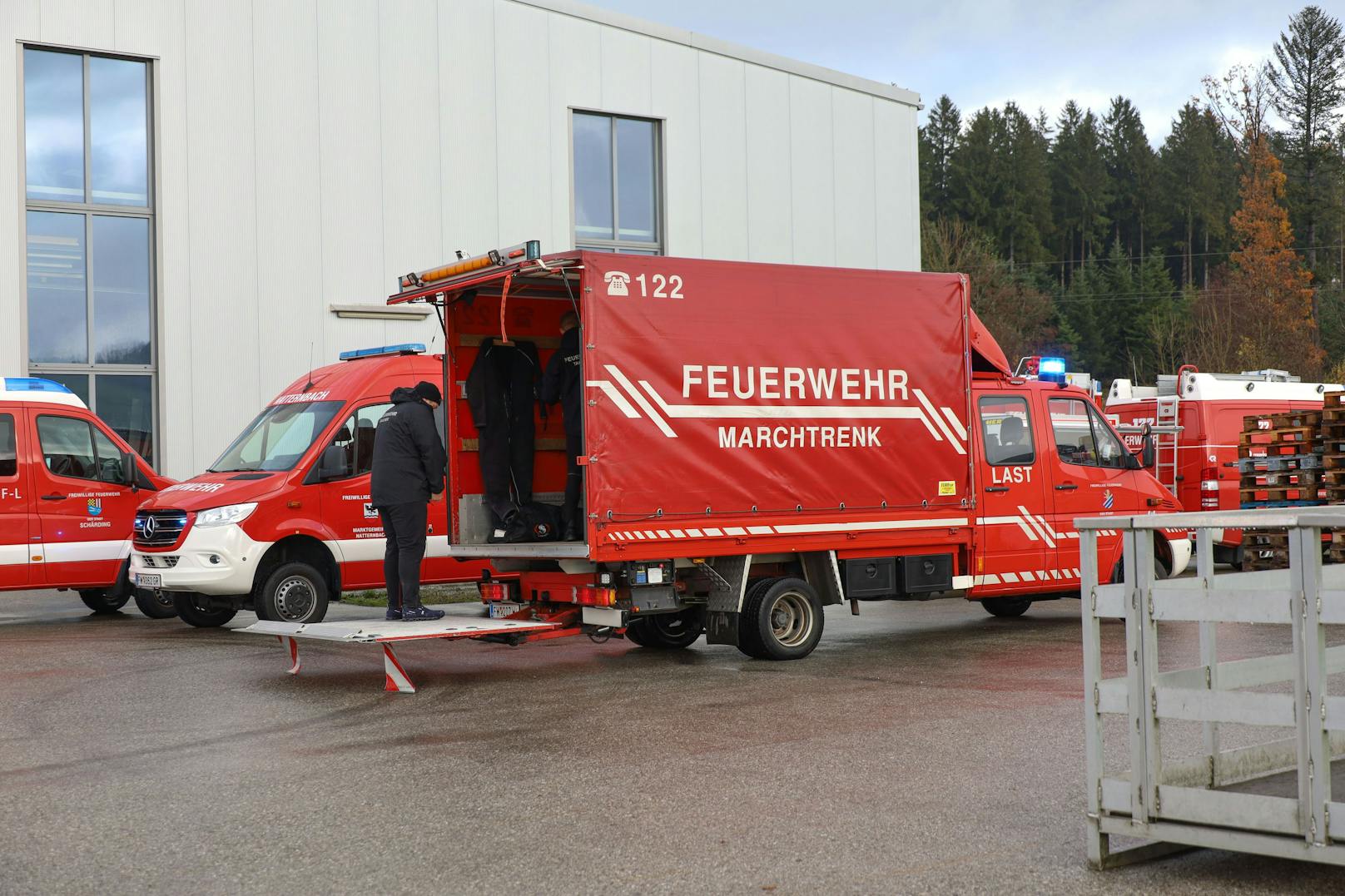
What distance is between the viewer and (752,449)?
10430 mm

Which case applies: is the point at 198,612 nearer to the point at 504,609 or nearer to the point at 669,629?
the point at 504,609

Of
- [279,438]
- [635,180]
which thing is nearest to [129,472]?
[279,438]

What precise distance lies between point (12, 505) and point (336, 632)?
20.7ft

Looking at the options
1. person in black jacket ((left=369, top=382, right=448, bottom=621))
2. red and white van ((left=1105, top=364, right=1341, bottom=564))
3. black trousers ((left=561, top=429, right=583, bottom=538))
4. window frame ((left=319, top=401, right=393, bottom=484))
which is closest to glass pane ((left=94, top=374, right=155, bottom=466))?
window frame ((left=319, top=401, right=393, bottom=484))

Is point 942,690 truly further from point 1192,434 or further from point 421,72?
point 421,72

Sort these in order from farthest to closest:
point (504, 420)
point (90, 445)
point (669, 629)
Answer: point (90, 445)
point (669, 629)
point (504, 420)

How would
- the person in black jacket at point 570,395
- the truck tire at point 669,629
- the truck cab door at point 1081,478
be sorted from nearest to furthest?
the person in black jacket at point 570,395 < the truck tire at point 669,629 < the truck cab door at point 1081,478

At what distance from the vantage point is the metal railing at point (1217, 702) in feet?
14.9

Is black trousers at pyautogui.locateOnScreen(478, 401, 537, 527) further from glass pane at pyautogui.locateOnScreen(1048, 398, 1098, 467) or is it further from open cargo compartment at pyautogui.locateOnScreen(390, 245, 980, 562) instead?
glass pane at pyautogui.locateOnScreen(1048, 398, 1098, 467)

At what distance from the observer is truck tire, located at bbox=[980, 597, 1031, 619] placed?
570 inches

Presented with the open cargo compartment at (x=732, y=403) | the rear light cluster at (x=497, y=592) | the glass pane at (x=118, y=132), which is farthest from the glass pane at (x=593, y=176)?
the rear light cluster at (x=497, y=592)

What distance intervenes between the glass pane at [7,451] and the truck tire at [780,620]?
7.89 metres

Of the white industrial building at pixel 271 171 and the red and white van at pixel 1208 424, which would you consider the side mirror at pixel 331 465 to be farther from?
the red and white van at pixel 1208 424

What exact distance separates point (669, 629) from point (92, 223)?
13.8 meters
